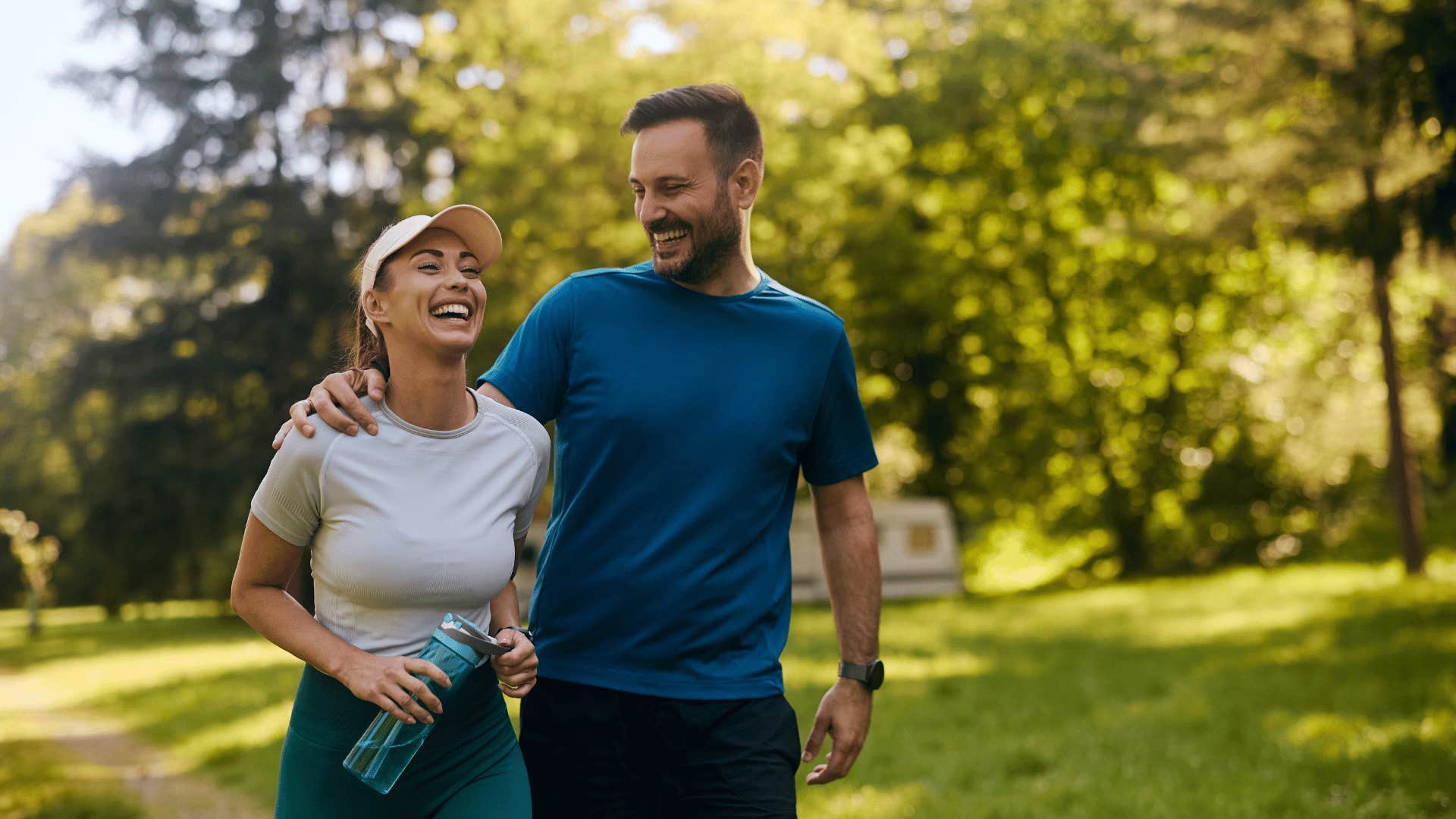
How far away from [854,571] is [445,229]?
4.94 feet

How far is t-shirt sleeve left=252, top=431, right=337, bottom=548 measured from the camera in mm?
2725

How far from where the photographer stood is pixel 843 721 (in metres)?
3.68

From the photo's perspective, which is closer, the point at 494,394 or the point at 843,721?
the point at 494,394

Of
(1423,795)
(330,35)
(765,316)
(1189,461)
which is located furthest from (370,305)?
(1189,461)

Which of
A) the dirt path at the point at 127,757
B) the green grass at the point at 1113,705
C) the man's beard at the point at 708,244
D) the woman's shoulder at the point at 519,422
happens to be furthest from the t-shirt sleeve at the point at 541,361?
the dirt path at the point at 127,757

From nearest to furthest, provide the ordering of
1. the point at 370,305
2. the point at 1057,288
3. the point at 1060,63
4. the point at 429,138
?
the point at 370,305, the point at 429,138, the point at 1060,63, the point at 1057,288

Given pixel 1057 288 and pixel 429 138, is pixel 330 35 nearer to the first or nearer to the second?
pixel 429 138

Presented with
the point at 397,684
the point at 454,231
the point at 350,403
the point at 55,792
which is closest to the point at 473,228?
the point at 454,231

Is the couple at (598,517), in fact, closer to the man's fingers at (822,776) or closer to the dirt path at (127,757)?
the man's fingers at (822,776)

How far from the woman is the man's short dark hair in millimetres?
613

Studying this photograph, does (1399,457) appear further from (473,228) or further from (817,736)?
(473,228)

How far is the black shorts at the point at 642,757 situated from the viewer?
328 cm

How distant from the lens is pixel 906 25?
3177 cm

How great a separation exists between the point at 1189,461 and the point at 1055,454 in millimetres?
3129
